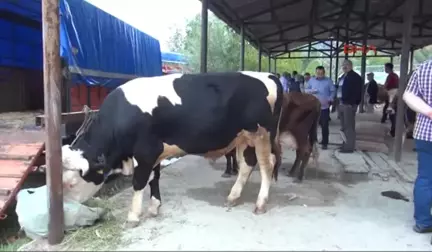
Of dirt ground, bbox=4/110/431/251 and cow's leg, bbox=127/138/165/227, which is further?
cow's leg, bbox=127/138/165/227

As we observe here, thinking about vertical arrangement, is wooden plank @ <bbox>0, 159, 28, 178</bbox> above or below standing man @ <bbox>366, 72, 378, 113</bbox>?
below

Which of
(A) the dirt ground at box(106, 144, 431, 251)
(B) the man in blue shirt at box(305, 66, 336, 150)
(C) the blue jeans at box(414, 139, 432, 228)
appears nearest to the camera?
(A) the dirt ground at box(106, 144, 431, 251)

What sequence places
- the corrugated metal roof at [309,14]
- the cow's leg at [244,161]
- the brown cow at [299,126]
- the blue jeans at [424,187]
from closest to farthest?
the blue jeans at [424,187] < the cow's leg at [244,161] < the brown cow at [299,126] < the corrugated metal roof at [309,14]

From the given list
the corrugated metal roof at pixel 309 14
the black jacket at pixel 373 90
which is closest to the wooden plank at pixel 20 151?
the corrugated metal roof at pixel 309 14

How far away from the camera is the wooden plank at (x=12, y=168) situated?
461cm

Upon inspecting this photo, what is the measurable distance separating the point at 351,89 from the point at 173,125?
4892 millimetres

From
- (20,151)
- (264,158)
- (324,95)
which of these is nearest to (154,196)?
(264,158)

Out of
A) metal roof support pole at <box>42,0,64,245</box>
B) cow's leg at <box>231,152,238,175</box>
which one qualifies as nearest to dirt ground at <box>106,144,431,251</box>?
cow's leg at <box>231,152,238,175</box>

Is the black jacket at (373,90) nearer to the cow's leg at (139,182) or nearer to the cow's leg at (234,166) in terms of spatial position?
the cow's leg at (234,166)

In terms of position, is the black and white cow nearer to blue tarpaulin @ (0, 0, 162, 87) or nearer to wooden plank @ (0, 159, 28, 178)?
wooden plank @ (0, 159, 28, 178)

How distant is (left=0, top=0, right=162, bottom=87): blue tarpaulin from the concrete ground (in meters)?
2.09

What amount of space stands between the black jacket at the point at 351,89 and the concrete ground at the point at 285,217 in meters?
2.08

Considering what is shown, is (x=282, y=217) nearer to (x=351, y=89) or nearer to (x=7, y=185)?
(x=7, y=185)

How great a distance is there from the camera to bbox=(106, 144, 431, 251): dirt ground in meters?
3.72
